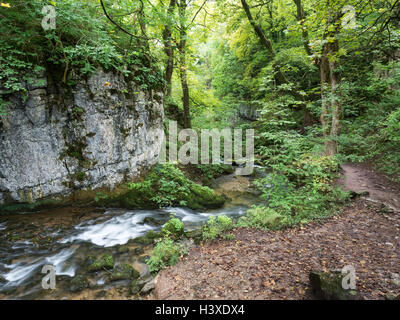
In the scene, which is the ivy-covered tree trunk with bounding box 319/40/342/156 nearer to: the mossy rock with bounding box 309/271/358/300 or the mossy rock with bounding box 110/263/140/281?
the mossy rock with bounding box 309/271/358/300

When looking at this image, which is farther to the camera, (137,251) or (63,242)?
(63,242)

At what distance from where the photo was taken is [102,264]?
4262 millimetres

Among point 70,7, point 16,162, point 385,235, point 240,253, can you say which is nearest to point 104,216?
point 16,162

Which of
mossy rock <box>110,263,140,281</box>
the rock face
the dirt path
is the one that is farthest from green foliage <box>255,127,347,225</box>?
the rock face

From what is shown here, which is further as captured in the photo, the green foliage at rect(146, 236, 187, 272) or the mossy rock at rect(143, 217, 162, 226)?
the mossy rock at rect(143, 217, 162, 226)

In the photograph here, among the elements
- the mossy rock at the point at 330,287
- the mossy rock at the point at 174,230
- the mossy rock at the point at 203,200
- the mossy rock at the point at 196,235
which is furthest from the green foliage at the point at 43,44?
the mossy rock at the point at 330,287

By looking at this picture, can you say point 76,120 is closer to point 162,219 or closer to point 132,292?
point 162,219

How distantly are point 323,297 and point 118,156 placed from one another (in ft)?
22.2

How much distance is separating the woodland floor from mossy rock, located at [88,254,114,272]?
1.27 meters

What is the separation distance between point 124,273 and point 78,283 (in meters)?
0.86

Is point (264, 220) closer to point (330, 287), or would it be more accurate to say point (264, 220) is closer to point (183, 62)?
point (330, 287)

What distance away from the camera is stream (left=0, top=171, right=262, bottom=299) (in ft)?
12.7

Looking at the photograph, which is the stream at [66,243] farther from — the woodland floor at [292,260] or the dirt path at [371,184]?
the dirt path at [371,184]

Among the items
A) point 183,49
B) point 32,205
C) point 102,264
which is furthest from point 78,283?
point 183,49
